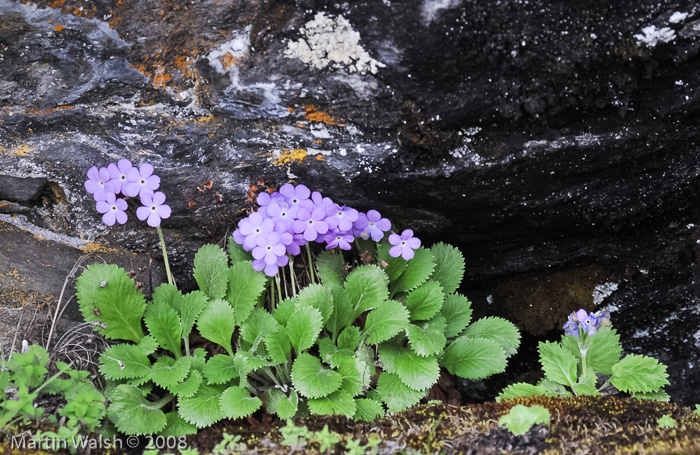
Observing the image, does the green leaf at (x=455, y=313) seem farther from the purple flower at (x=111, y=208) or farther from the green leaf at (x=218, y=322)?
the purple flower at (x=111, y=208)

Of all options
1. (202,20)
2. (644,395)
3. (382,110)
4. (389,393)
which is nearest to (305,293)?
(389,393)

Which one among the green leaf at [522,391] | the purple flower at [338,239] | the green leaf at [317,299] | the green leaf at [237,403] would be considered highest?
the purple flower at [338,239]

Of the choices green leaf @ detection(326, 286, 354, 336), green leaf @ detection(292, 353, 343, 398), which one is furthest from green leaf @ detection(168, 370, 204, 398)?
green leaf @ detection(326, 286, 354, 336)

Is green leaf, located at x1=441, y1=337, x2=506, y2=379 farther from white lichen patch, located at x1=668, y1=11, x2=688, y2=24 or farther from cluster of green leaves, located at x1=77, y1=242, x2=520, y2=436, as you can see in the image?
white lichen patch, located at x1=668, y1=11, x2=688, y2=24

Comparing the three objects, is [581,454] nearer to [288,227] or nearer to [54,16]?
[288,227]

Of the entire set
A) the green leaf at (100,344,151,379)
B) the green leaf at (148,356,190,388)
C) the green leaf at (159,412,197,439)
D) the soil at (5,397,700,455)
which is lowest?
the soil at (5,397,700,455)

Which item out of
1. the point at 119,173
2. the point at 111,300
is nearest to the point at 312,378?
the point at 111,300

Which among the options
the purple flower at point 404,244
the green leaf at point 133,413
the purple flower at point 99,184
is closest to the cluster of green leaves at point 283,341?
the green leaf at point 133,413
